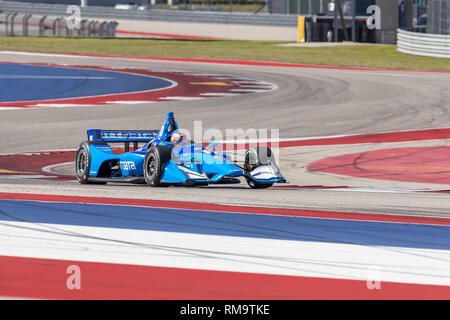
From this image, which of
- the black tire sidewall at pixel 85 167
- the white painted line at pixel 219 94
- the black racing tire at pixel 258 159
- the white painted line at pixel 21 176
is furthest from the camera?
the white painted line at pixel 219 94

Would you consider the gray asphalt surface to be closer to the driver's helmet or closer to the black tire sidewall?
the black tire sidewall

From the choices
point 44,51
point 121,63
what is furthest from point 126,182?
point 44,51

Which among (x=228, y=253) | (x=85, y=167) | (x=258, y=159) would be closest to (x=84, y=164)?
(x=85, y=167)

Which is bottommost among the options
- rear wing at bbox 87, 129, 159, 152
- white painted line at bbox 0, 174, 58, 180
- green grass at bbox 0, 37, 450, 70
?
white painted line at bbox 0, 174, 58, 180

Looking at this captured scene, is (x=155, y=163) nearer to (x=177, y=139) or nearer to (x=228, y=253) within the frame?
(x=177, y=139)

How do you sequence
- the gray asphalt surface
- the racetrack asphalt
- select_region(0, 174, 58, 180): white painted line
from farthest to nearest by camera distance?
select_region(0, 174, 58, 180): white painted line, the gray asphalt surface, the racetrack asphalt

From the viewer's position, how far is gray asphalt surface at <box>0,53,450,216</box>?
11.6m

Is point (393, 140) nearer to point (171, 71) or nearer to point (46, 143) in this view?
point (46, 143)

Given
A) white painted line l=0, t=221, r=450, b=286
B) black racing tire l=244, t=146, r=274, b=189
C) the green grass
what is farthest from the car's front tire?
the green grass

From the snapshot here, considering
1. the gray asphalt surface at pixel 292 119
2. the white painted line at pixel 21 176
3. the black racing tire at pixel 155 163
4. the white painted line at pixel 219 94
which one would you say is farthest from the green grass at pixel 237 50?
the black racing tire at pixel 155 163

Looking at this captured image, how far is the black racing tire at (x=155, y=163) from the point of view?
40.2ft

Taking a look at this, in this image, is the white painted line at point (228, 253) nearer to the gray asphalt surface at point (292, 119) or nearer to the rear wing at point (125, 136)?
the gray asphalt surface at point (292, 119)

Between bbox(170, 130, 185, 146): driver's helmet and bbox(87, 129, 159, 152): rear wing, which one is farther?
bbox(87, 129, 159, 152): rear wing
